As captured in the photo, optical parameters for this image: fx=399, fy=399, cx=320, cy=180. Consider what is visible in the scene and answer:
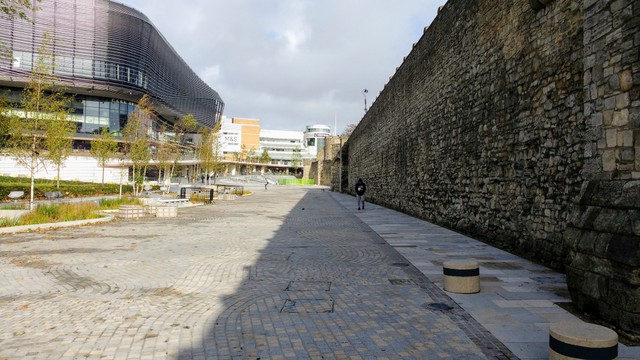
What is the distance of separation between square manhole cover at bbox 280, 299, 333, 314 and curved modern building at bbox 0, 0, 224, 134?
6250 centimetres

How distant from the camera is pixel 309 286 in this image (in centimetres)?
600

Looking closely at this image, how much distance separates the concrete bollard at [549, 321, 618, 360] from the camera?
293 centimetres

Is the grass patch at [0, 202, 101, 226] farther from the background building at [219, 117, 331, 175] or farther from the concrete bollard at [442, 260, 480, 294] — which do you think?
the background building at [219, 117, 331, 175]

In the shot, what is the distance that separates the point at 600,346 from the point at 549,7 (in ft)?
22.3

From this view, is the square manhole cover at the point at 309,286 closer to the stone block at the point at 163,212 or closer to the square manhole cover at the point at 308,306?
the square manhole cover at the point at 308,306

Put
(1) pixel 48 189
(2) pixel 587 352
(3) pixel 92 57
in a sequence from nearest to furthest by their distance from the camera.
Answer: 1. (2) pixel 587 352
2. (1) pixel 48 189
3. (3) pixel 92 57

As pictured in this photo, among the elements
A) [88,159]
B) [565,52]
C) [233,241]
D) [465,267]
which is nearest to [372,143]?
[233,241]

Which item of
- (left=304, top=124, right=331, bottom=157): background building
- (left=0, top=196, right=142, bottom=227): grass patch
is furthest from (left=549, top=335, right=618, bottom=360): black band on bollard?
(left=304, top=124, right=331, bottom=157): background building

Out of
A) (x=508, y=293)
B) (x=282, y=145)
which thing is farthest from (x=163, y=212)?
(x=282, y=145)

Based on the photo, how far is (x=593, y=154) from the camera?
16.3 feet

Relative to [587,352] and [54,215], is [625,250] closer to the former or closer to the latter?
[587,352]

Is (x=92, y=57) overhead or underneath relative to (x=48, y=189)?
overhead

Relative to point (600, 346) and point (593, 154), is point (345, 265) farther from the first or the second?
point (600, 346)

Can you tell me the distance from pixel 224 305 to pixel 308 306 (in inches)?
41.7
